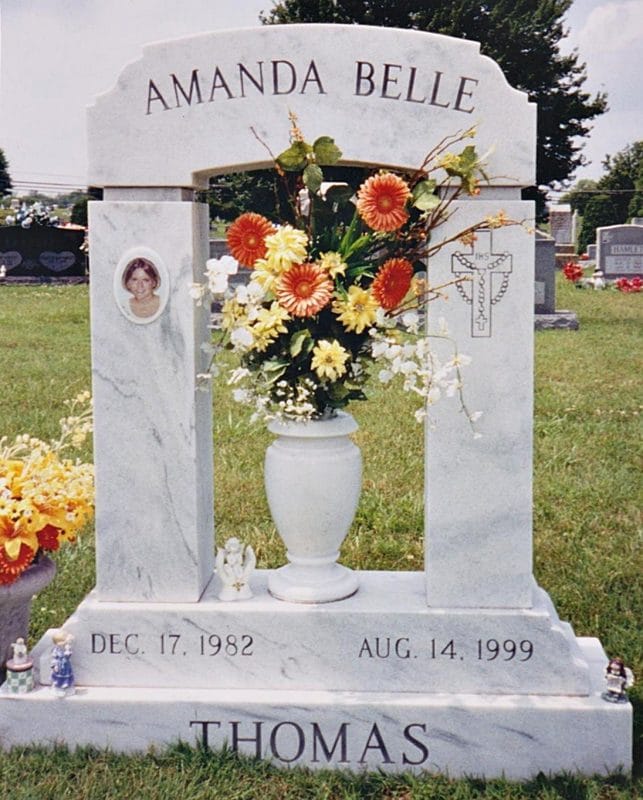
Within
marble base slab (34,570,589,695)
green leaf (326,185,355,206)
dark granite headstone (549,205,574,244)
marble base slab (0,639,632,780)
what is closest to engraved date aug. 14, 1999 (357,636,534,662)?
marble base slab (34,570,589,695)

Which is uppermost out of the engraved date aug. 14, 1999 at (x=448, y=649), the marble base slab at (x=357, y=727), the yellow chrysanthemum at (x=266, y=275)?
the yellow chrysanthemum at (x=266, y=275)

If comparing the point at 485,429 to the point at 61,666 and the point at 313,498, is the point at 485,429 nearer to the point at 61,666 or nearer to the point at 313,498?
the point at 313,498

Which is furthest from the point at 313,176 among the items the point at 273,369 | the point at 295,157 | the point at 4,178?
the point at 4,178

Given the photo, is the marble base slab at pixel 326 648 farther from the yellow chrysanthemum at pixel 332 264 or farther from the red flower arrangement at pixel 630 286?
the red flower arrangement at pixel 630 286

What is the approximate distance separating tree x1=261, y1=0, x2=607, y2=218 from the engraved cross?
2464cm

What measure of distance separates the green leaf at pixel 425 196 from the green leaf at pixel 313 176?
0.29 metres

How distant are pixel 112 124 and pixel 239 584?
4.97ft

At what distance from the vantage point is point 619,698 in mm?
3270

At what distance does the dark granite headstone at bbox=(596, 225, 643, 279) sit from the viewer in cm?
2317

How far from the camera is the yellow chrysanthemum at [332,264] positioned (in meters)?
3.21

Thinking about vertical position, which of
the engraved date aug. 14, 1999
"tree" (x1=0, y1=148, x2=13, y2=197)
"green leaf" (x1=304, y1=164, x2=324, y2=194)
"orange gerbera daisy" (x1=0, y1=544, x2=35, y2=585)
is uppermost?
"tree" (x1=0, y1=148, x2=13, y2=197)

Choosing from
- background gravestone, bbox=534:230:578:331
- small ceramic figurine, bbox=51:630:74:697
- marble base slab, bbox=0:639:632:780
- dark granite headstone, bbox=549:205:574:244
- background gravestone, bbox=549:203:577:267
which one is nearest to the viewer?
marble base slab, bbox=0:639:632:780

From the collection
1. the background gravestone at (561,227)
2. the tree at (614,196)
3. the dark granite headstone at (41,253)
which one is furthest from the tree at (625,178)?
the dark granite headstone at (41,253)

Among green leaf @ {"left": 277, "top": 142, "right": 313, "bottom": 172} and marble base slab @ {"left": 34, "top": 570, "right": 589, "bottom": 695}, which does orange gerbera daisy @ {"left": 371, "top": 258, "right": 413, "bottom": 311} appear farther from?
marble base slab @ {"left": 34, "top": 570, "right": 589, "bottom": 695}
